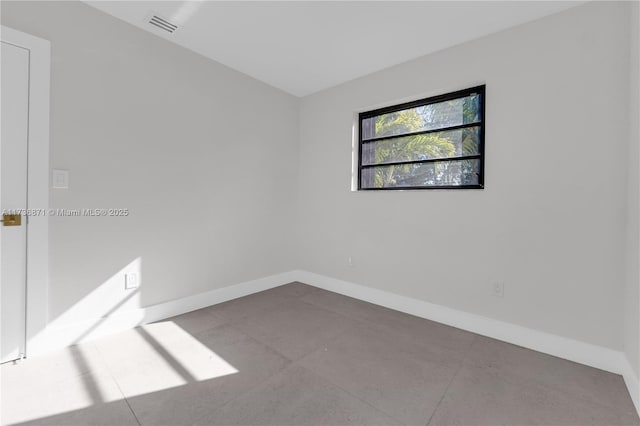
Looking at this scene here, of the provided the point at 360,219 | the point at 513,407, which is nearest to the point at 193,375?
the point at 513,407

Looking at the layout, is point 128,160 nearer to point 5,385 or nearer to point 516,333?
point 5,385

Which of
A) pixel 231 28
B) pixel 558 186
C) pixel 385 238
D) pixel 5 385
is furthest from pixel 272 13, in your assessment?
pixel 5 385

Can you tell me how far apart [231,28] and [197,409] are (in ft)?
9.27

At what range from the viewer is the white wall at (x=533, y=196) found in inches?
76.1

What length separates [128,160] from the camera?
2.39 meters

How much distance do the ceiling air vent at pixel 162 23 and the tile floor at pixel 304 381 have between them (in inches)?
103

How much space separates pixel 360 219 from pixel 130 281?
7.76 ft

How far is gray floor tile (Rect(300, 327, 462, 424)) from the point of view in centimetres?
155

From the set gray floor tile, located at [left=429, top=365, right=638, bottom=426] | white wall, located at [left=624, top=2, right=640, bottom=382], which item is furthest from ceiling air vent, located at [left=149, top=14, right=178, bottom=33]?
gray floor tile, located at [left=429, top=365, right=638, bottom=426]

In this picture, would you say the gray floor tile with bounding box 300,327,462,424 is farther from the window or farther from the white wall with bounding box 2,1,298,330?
the white wall with bounding box 2,1,298,330

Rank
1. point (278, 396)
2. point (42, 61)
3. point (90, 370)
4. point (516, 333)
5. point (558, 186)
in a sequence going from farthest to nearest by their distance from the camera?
point (516, 333) → point (558, 186) → point (42, 61) → point (90, 370) → point (278, 396)

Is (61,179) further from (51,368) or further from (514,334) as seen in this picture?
(514,334)

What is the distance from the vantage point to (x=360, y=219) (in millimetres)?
3299

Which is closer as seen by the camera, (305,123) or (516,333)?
(516,333)
